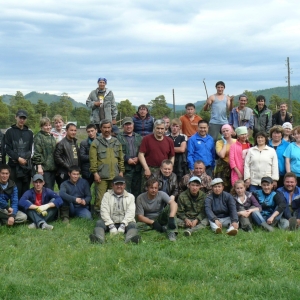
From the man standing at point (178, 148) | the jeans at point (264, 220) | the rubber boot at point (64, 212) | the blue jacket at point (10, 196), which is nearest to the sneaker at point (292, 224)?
the jeans at point (264, 220)

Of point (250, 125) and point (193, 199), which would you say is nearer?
point (193, 199)

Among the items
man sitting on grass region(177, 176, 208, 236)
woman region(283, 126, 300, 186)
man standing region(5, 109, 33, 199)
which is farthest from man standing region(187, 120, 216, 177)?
man standing region(5, 109, 33, 199)

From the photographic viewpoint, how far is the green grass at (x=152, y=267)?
230 inches

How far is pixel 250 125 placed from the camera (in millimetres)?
10969

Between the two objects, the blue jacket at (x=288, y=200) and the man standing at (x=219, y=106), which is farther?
the man standing at (x=219, y=106)

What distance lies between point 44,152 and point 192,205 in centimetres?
339

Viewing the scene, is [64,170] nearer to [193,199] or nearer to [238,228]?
[193,199]

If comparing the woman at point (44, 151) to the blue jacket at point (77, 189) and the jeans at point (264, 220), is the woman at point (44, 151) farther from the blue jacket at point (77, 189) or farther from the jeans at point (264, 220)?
the jeans at point (264, 220)

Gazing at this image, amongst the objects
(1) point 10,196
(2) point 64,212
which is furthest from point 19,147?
(2) point 64,212

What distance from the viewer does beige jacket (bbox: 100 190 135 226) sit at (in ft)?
28.9

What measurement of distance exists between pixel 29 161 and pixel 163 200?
119 inches

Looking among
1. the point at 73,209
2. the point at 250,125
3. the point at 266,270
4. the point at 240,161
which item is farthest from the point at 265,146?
the point at 73,209

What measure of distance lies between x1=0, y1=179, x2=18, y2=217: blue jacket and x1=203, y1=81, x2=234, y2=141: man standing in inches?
189

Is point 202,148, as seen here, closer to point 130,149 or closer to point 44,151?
point 130,149
